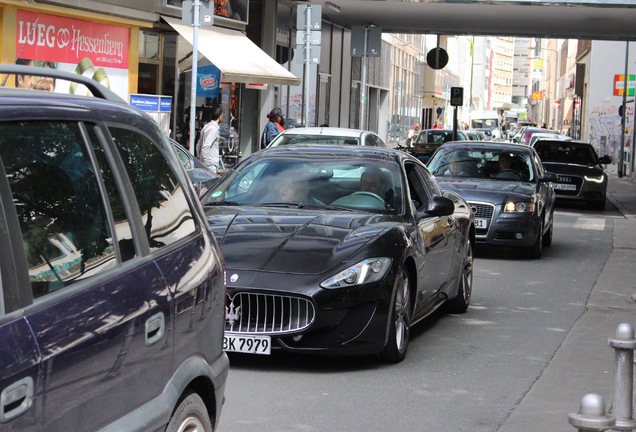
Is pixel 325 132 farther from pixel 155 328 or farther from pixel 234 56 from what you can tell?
pixel 155 328

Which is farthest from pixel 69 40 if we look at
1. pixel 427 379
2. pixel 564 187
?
pixel 427 379

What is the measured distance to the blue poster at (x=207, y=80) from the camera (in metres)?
24.2

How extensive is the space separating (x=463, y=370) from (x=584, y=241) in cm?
1092

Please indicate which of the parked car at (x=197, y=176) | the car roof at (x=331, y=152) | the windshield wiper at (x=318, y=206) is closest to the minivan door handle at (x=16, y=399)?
the windshield wiper at (x=318, y=206)

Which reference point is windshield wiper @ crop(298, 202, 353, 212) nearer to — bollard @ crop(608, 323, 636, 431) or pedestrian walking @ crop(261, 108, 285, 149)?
bollard @ crop(608, 323, 636, 431)

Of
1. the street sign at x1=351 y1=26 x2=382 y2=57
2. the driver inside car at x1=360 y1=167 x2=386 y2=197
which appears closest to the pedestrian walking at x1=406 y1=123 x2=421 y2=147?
the street sign at x1=351 y1=26 x2=382 y2=57

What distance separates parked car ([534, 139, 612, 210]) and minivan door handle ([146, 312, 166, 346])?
2209 cm

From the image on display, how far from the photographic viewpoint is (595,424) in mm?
3580

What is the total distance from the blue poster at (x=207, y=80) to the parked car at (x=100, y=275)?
19935 mm

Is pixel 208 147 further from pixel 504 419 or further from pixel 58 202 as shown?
pixel 58 202

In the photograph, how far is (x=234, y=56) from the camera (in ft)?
76.0

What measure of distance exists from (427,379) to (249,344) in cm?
120

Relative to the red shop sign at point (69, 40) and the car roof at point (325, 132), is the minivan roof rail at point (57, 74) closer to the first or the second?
the car roof at point (325, 132)

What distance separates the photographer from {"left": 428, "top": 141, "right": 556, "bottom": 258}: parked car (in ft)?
48.9
